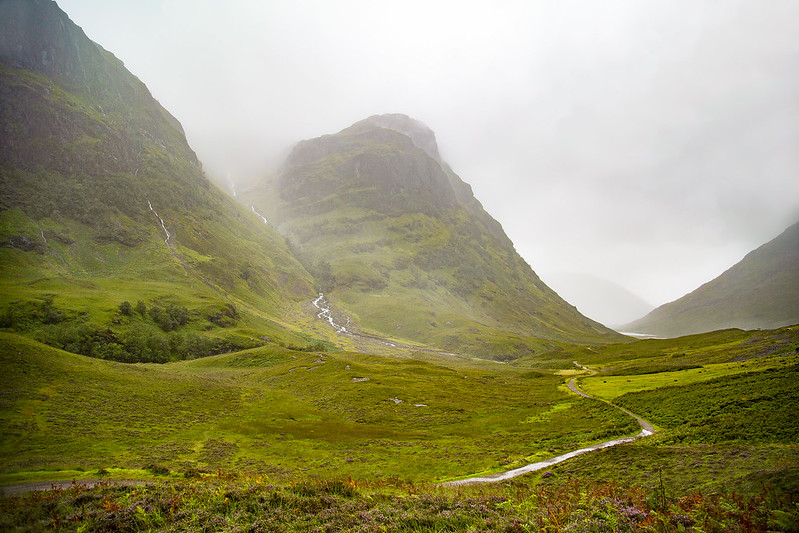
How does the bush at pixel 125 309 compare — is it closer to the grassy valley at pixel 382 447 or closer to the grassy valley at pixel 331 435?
the grassy valley at pixel 331 435

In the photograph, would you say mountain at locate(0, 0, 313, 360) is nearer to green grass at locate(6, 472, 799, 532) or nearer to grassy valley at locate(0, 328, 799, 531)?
grassy valley at locate(0, 328, 799, 531)

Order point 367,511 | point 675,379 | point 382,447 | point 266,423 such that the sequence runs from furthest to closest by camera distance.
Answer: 1. point 675,379
2. point 266,423
3. point 382,447
4. point 367,511

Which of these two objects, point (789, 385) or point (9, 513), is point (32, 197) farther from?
point (789, 385)

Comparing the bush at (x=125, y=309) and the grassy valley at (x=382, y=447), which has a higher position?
the bush at (x=125, y=309)

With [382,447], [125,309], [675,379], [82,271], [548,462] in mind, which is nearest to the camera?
[548,462]

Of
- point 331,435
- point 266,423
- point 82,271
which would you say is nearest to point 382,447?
point 331,435

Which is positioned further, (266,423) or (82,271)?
(82,271)

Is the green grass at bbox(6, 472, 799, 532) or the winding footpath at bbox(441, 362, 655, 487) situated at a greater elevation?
the green grass at bbox(6, 472, 799, 532)

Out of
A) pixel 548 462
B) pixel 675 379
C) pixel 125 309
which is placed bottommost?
pixel 675 379

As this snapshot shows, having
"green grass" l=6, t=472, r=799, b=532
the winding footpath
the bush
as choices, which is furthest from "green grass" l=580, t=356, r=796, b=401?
the bush

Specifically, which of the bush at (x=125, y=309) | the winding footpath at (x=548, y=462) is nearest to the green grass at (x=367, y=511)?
the winding footpath at (x=548, y=462)

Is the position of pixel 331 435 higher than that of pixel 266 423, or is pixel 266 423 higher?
pixel 266 423

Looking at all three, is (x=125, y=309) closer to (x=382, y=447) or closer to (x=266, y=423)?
(x=266, y=423)

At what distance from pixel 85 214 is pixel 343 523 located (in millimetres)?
232597
